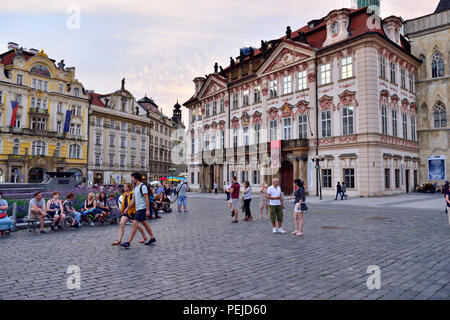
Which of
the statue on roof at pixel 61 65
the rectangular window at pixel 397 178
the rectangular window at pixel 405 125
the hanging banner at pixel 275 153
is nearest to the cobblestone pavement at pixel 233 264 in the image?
the rectangular window at pixel 397 178

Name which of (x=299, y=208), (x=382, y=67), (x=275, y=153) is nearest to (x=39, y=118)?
(x=275, y=153)

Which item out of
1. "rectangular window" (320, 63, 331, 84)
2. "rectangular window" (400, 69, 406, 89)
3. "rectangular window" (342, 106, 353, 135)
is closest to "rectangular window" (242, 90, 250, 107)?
"rectangular window" (320, 63, 331, 84)

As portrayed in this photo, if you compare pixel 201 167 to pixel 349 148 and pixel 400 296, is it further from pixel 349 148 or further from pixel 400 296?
pixel 400 296

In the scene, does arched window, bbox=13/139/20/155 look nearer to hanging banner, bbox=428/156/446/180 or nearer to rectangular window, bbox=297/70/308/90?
rectangular window, bbox=297/70/308/90

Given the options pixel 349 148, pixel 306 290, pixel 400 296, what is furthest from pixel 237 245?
pixel 349 148

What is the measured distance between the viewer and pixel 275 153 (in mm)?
34219

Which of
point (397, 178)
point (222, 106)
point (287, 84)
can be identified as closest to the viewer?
point (397, 178)

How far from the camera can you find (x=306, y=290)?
501 cm

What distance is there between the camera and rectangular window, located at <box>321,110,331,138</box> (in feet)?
101

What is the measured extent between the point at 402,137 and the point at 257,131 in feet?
50.0

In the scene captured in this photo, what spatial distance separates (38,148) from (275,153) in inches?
1592

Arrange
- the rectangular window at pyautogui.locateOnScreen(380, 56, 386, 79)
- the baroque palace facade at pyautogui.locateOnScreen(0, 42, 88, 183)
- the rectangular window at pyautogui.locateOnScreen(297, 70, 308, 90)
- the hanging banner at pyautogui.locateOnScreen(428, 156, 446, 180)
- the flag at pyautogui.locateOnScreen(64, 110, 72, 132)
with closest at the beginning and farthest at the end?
the rectangular window at pyautogui.locateOnScreen(380, 56, 386, 79), the rectangular window at pyautogui.locateOnScreen(297, 70, 308, 90), the hanging banner at pyautogui.locateOnScreen(428, 156, 446, 180), the baroque palace facade at pyautogui.locateOnScreen(0, 42, 88, 183), the flag at pyautogui.locateOnScreen(64, 110, 72, 132)

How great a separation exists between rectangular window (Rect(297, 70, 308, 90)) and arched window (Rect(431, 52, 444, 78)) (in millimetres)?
14246

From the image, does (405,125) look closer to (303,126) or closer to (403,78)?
(403,78)
